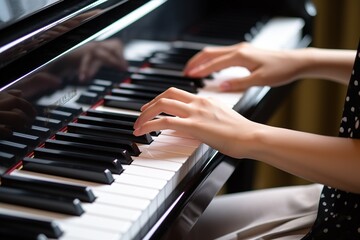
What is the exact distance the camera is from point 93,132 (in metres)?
1.05

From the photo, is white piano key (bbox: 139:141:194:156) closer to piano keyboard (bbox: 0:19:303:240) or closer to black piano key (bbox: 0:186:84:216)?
piano keyboard (bbox: 0:19:303:240)

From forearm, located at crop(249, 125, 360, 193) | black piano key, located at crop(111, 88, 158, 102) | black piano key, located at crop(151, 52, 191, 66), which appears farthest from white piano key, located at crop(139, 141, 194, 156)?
black piano key, located at crop(151, 52, 191, 66)

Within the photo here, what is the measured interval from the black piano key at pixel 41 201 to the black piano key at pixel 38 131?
132 millimetres

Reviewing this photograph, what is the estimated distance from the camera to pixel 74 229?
2.52 feet

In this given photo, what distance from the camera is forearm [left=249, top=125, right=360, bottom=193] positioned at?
95 cm

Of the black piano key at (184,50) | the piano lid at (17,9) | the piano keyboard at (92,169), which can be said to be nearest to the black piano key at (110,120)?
the piano keyboard at (92,169)

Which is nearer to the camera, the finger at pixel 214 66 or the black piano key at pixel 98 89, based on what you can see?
the black piano key at pixel 98 89

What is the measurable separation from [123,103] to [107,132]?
0.14 meters

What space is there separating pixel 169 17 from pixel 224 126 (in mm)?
589

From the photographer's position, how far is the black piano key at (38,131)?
0.97 meters

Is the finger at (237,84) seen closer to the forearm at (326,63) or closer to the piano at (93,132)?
the piano at (93,132)

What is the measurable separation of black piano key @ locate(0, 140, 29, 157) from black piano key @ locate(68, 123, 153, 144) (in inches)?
4.8

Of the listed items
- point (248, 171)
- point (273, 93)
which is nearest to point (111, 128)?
point (273, 93)

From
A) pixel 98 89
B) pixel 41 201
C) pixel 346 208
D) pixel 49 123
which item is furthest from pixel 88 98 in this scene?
pixel 346 208
